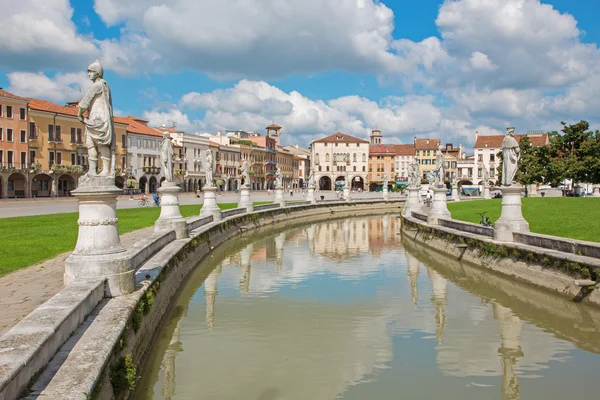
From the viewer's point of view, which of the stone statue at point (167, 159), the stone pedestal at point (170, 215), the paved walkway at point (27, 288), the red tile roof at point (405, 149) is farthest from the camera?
the red tile roof at point (405, 149)

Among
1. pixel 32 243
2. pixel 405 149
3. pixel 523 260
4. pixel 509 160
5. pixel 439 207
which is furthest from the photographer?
pixel 405 149

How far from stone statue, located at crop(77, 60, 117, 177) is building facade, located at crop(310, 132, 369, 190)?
111 meters

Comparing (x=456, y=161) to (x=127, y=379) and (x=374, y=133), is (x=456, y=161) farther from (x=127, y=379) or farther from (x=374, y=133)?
(x=127, y=379)

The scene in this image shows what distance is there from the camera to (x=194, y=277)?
16.4 metres

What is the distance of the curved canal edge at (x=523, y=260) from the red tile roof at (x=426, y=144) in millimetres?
98810

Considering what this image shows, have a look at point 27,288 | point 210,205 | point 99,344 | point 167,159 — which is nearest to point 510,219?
point 167,159

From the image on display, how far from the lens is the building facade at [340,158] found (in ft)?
393

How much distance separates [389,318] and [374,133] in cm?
12768

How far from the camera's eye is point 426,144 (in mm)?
119438

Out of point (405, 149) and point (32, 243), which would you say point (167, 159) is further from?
point (405, 149)

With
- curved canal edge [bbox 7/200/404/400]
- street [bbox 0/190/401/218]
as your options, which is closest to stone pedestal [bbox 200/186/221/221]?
street [bbox 0/190/401/218]

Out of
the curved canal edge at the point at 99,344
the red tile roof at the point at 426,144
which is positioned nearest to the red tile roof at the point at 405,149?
the red tile roof at the point at 426,144

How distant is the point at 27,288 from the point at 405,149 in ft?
388

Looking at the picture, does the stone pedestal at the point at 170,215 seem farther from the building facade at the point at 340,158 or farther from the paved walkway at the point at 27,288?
the building facade at the point at 340,158
